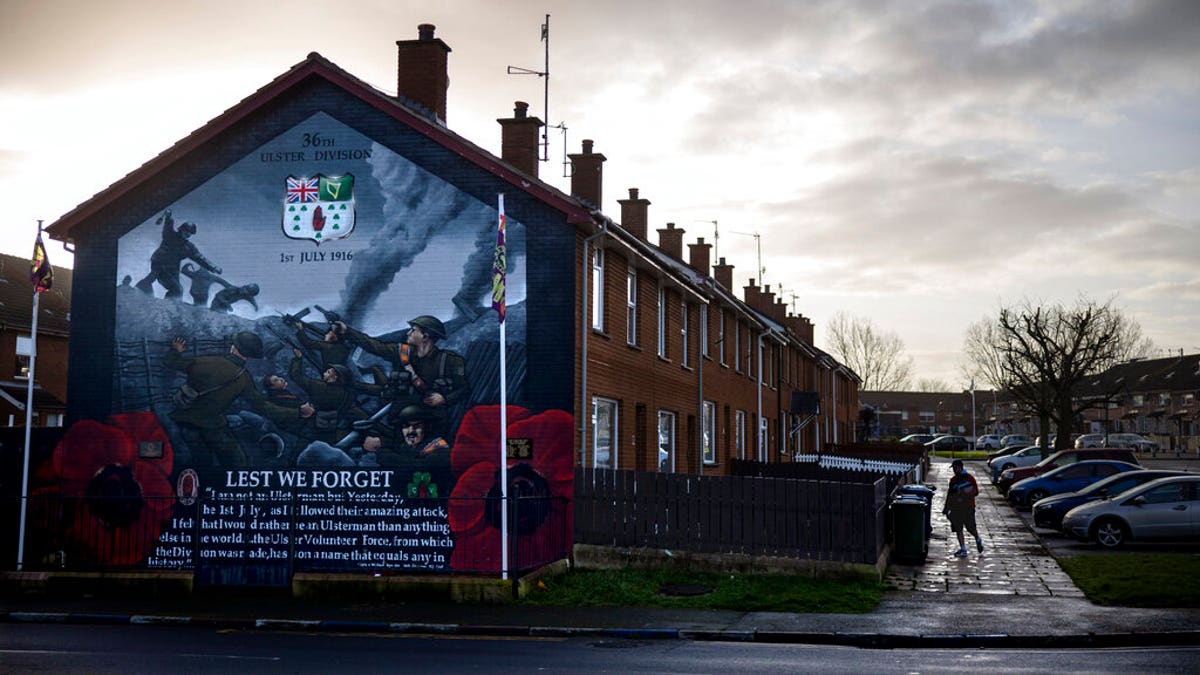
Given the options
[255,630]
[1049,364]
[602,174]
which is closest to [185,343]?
[255,630]

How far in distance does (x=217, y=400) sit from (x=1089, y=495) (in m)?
19.5

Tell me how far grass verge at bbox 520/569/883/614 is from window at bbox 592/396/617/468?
3396 millimetres

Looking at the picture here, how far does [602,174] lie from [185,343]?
11243 mm

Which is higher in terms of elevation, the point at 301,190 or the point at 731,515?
the point at 301,190

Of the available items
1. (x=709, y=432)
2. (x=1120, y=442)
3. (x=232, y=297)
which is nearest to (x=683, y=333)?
(x=709, y=432)

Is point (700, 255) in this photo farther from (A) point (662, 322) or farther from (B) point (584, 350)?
(B) point (584, 350)

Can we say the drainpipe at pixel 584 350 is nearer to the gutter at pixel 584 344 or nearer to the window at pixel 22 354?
the gutter at pixel 584 344

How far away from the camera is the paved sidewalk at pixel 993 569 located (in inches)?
669

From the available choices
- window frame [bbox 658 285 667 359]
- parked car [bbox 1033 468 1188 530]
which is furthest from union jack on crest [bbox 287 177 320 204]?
parked car [bbox 1033 468 1188 530]

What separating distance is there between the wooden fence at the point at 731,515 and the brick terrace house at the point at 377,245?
1252 mm

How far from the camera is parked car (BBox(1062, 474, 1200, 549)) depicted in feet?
72.7

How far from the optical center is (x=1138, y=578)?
17.1 metres

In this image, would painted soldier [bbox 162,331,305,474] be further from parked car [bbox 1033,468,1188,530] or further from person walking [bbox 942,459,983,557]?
parked car [bbox 1033,468,1188,530]

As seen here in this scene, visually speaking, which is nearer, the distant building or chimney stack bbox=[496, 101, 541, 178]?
chimney stack bbox=[496, 101, 541, 178]
